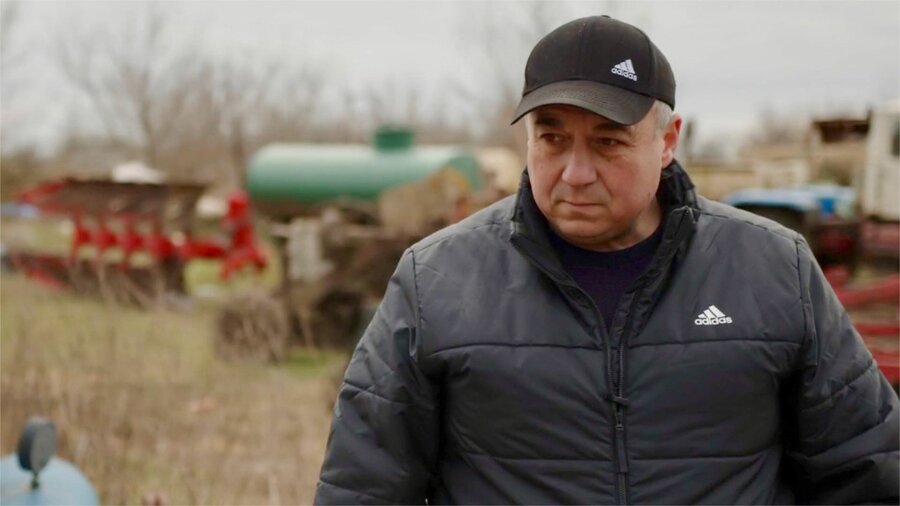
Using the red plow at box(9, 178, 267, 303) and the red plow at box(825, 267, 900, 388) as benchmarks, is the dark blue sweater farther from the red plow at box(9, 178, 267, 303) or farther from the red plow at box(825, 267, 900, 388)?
the red plow at box(9, 178, 267, 303)

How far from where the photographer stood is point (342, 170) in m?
16.5

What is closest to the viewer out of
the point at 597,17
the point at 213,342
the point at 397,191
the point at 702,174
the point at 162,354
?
the point at 597,17

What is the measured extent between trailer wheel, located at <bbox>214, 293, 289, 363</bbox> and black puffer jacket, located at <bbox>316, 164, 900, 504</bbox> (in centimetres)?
546

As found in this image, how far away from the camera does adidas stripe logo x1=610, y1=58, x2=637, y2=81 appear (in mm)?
2045

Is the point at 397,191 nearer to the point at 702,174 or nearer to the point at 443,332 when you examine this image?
the point at 702,174

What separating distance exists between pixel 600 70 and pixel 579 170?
7.8 inches

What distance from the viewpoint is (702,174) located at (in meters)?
13.5

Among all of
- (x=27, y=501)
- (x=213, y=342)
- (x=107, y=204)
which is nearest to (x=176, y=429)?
(x=27, y=501)

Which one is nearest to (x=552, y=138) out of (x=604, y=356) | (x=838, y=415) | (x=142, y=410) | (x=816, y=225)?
(x=604, y=356)

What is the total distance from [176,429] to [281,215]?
11.8 metres

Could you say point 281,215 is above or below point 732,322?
below

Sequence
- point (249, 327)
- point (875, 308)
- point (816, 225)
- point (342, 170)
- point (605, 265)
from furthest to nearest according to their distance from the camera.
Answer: point (342, 170) → point (816, 225) → point (249, 327) → point (875, 308) → point (605, 265)

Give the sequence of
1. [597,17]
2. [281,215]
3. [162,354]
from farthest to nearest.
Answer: [281,215] → [162,354] → [597,17]

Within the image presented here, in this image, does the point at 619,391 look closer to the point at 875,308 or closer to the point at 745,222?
the point at 745,222
